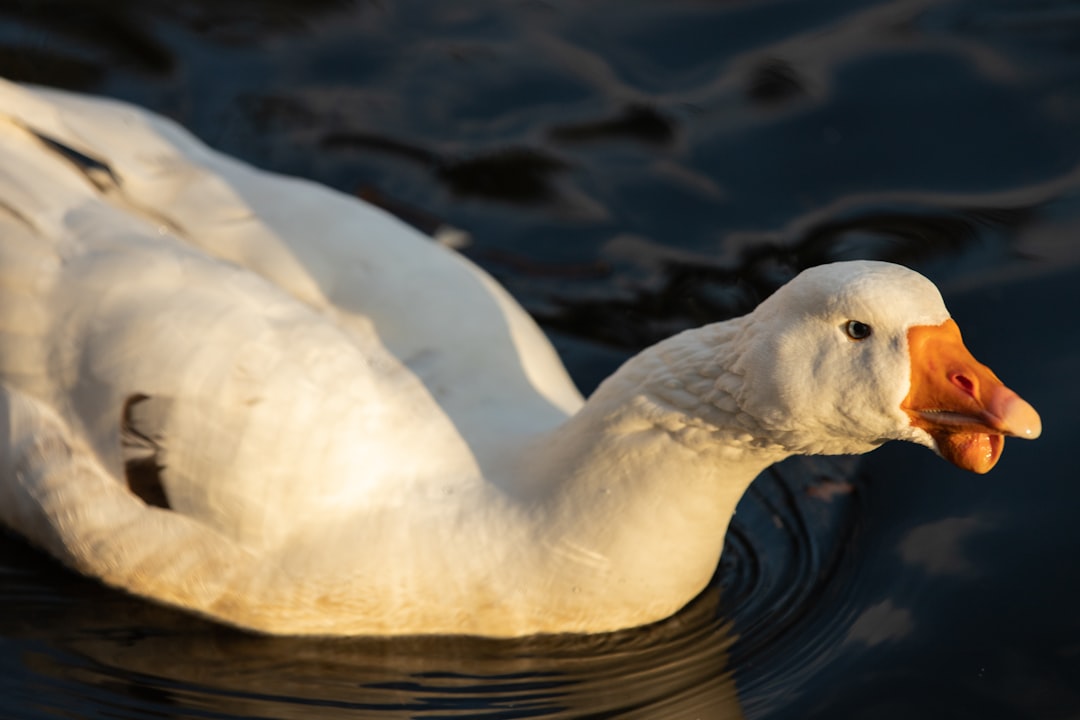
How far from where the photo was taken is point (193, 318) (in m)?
5.43

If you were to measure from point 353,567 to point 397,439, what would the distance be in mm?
508

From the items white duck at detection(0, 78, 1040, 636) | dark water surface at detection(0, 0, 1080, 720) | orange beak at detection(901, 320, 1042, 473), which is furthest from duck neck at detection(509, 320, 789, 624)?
orange beak at detection(901, 320, 1042, 473)

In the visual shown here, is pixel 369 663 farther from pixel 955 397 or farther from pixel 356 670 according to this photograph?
pixel 955 397

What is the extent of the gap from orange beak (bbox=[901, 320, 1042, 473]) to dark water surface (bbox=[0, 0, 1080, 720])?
1209 mm

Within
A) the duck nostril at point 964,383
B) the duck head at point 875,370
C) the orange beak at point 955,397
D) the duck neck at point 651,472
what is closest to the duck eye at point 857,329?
the duck head at point 875,370

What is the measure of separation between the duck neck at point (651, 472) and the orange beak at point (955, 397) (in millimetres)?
576

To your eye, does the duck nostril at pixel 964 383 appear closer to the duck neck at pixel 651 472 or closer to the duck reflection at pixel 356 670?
the duck neck at pixel 651 472

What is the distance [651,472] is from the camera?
202 inches

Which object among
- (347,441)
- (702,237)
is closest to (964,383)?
(347,441)

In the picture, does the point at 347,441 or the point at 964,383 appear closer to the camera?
the point at 964,383

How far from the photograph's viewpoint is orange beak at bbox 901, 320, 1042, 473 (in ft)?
14.6

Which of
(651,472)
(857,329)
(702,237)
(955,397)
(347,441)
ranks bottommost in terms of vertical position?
(347,441)

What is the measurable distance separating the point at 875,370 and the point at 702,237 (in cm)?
357

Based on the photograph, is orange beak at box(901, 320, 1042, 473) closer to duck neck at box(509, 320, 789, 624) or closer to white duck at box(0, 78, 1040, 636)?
white duck at box(0, 78, 1040, 636)
